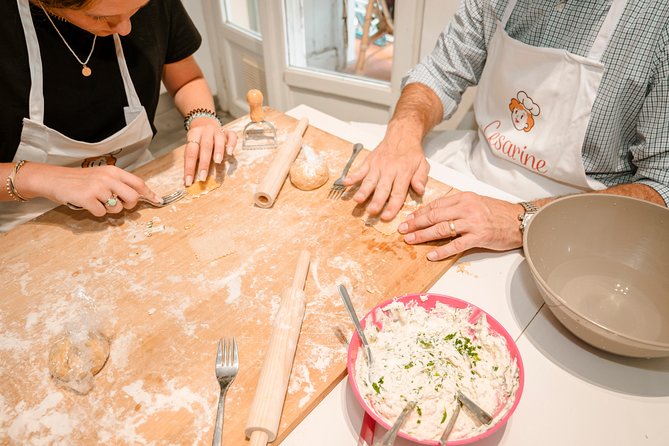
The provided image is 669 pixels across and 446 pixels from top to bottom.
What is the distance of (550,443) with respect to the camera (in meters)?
0.78

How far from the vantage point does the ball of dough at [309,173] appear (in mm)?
1291

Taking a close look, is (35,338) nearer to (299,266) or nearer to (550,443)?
(299,266)

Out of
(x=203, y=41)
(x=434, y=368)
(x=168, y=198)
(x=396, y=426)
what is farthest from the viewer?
(x=203, y=41)

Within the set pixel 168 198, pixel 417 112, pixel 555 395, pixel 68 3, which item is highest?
pixel 68 3

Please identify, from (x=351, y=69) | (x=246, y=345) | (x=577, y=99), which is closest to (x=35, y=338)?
(x=246, y=345)

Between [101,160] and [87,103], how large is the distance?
0.19m

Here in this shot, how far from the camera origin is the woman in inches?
44.9

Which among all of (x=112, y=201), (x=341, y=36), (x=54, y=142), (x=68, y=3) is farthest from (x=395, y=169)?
(x=341, y=36)

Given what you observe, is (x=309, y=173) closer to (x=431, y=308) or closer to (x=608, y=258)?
(x=431, y=308)

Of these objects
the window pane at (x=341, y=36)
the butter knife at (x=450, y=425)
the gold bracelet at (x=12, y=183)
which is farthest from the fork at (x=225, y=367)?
the window pane at (x=341, y=36)

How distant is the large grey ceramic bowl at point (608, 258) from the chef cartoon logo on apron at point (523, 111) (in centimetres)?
43

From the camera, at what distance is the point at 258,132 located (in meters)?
1.55

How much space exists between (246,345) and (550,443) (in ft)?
2.04

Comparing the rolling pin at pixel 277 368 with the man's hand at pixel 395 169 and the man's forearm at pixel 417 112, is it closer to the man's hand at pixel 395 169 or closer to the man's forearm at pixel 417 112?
the man's hand at pixel 395 169
